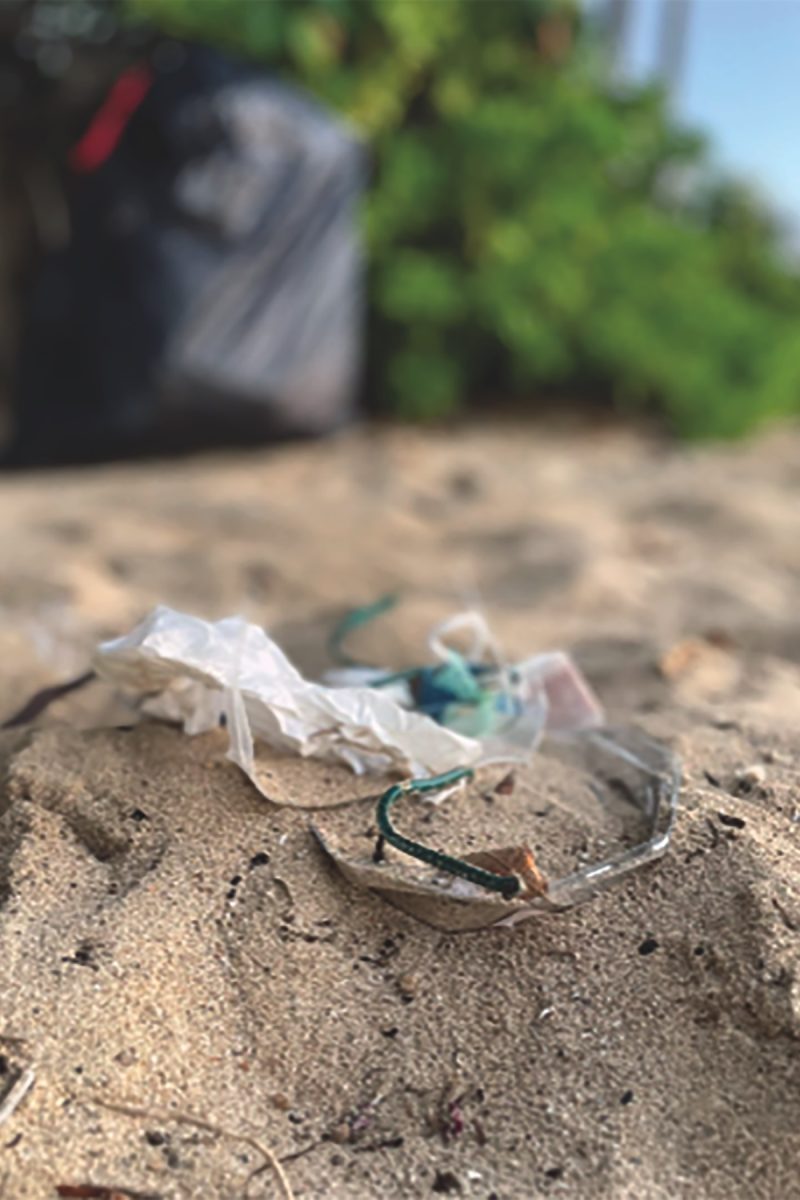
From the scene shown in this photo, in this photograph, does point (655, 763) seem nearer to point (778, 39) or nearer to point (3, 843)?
point (3, 843)

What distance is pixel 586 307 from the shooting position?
3350mm

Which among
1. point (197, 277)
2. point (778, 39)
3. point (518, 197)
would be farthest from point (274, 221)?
point (778, 39)

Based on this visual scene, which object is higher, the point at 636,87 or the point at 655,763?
the point at 636,87

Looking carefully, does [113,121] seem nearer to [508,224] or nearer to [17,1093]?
[508,224]

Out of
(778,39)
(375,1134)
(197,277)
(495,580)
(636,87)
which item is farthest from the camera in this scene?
(778,39)

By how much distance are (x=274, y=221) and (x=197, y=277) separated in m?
0.27

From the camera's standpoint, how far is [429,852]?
0.95m

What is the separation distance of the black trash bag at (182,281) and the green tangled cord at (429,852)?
1795 mm

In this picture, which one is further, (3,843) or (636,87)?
(636,87)

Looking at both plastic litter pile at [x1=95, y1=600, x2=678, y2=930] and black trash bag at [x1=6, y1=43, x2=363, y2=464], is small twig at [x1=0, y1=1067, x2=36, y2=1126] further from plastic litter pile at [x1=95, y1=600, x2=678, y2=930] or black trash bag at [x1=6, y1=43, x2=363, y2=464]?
black trash bag at [x1=6, y1=43, x2=363, y2=464]

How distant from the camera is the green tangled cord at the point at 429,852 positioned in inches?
36.3

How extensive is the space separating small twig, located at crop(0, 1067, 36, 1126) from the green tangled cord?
0.30 m

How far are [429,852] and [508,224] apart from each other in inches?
104

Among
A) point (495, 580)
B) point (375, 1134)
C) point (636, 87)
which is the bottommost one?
point (495, 580)
